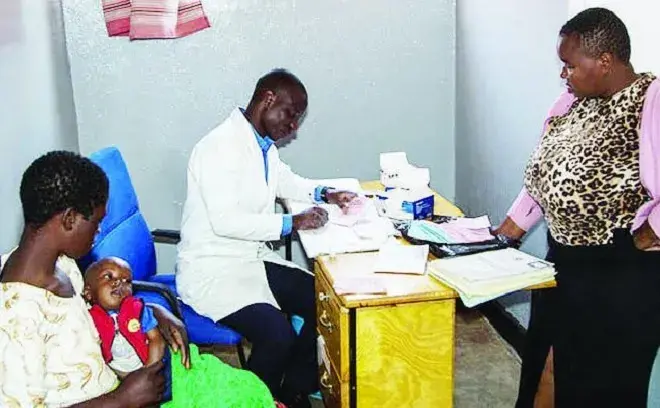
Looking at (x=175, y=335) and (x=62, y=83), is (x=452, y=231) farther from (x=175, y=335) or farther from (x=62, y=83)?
(x=62, y=83)

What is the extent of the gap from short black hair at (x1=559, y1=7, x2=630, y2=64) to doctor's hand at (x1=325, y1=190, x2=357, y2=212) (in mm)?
1156

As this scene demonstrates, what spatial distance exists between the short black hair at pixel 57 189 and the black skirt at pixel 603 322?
4.28 ft

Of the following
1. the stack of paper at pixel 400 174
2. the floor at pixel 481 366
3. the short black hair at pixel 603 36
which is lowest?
the floor at pixel 481 366

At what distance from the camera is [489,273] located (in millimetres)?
2029

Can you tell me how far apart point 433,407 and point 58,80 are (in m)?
2.10

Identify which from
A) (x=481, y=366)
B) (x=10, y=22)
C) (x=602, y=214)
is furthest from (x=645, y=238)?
(x=10, y=22)

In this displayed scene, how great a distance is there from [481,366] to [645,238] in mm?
1404

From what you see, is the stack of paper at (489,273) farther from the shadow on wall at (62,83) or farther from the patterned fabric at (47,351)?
the shadow on wall at (62,83)

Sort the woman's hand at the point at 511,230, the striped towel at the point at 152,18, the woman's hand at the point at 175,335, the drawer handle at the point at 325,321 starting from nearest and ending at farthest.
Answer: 1. the woman's hand at the point at 175,335
2. the drawer handle at the point at 325,321
3. the woman's hand at the point at 511,230
4. the striped towel at the point at 152,18

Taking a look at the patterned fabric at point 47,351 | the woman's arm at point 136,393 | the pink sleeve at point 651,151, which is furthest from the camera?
the pink sleeve at point 651,151

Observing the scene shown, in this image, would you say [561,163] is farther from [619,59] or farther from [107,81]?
[107,81]

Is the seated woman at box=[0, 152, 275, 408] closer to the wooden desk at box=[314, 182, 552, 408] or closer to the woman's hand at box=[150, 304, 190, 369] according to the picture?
the woman's hand at box=[150, 304, 190, 369]

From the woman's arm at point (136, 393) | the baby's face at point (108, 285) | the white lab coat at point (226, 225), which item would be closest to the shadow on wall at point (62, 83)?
the white lab coat at point (226, 225)

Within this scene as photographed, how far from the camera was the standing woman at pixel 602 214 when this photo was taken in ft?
6.10
